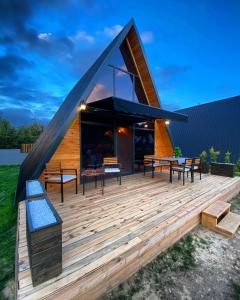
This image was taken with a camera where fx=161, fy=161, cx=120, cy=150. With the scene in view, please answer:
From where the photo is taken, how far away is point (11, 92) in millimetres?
43844

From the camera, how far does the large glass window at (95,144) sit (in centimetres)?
543

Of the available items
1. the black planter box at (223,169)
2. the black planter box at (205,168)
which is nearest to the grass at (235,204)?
the black planter box at (223,169)

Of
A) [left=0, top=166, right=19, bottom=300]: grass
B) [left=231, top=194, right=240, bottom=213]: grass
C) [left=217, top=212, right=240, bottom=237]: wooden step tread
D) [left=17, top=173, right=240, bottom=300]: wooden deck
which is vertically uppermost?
[left=17, top=173, right=240, bottom=300]: wooden deck

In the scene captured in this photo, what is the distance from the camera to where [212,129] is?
1251 cm

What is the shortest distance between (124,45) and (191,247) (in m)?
7.39

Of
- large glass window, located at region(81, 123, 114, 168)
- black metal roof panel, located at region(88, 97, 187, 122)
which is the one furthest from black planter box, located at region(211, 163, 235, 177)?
large glass window, located at region(81, 123, 114, 168)

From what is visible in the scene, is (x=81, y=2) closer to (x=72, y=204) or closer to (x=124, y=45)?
(x=124, y=45)

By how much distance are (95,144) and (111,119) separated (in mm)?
1162

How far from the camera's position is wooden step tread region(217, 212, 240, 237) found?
3.27 meters

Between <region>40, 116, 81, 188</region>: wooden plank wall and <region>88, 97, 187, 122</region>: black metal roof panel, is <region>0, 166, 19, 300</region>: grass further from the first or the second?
<region>88, 97, 187, 122</region>: black metal roof panel

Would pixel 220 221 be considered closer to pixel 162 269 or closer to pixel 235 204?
pixel 235 204

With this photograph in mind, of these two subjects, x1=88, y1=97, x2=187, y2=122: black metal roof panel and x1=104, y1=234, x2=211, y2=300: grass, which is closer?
x1=104, y1=234, x2=211, y2=300: grass

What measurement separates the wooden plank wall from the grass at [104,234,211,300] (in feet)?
11.6

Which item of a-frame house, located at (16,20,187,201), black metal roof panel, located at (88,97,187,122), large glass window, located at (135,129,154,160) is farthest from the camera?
large glass window, located at (135,129,154,160)
